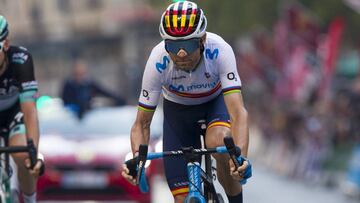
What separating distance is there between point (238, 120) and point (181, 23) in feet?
2.64

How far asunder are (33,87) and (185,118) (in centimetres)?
138

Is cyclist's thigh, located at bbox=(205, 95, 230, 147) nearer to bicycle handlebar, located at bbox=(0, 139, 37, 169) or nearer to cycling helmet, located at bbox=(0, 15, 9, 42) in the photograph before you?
bicycle handlebar, located at bbox=(0, 139, 37, 169)

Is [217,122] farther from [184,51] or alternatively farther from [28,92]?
[28,92]

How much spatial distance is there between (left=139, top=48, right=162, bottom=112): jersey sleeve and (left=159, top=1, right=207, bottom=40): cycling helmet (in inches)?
13.0

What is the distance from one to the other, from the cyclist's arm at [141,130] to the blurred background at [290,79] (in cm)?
778

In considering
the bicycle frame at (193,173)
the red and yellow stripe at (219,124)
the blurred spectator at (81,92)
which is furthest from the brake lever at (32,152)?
the blurred spectator at (81,92)


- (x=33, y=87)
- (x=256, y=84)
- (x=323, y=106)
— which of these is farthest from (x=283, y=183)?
(x=256, y=84)

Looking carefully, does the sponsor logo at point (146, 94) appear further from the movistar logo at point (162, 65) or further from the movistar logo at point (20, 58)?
the movistar logo at point (20, 58)

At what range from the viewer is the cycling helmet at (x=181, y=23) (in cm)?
871

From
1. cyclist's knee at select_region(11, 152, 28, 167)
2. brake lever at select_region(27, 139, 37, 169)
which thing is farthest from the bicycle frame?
cyclist's knee at select_region(11, 152, 28, 167)

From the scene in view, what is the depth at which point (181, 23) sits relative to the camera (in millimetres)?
8711

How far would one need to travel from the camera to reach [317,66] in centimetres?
3102

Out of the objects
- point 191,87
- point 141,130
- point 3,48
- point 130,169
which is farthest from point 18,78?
point 130,169

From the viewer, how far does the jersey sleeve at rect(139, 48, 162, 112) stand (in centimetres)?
903
